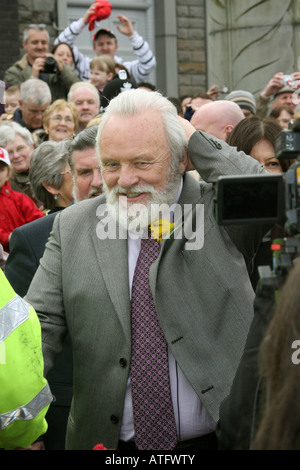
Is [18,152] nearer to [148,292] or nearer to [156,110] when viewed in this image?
[156,110]

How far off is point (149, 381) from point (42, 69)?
6.49m

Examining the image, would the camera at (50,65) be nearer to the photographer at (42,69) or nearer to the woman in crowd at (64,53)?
the photographer at (42,69)

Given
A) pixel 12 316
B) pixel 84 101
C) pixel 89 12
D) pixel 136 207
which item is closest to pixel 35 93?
pixel 84 101

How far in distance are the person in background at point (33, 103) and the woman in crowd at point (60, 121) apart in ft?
2.57

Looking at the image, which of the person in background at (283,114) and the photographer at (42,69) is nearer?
the person in background at (283,114)

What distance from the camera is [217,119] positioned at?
5.57 meters

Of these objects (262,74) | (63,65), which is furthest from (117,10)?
(63,65)

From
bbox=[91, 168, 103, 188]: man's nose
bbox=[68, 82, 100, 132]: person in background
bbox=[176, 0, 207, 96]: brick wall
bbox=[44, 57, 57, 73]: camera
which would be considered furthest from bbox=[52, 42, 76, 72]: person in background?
bbox=[176, 0, 207, 96]: brick wall

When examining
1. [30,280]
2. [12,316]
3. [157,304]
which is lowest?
[30,280]

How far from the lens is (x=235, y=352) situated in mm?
3279

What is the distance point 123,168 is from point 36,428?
1.09m

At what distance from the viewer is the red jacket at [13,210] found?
6.20 m

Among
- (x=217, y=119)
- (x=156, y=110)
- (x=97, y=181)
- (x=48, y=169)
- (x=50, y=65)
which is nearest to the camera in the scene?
(x=156, y=110)

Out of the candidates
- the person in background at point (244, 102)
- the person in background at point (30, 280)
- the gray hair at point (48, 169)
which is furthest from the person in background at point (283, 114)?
the person in background at point (30, 280)
